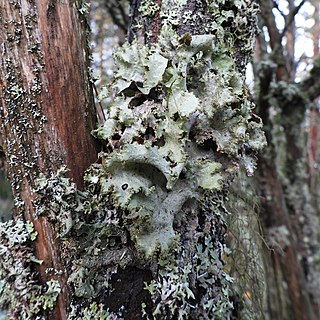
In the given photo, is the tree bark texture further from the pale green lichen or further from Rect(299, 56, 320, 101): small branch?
the pale green lichen

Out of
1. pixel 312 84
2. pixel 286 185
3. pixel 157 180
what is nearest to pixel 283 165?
pixel 286 185

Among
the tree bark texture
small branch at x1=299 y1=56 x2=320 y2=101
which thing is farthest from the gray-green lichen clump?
small branch at x1=299 y1=56 x2=320 y2=101

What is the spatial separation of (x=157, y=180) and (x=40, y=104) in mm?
257

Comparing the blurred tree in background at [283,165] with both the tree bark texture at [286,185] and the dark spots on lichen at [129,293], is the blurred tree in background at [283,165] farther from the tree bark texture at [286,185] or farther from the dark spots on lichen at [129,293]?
the dark spots on lichen at [129,293]

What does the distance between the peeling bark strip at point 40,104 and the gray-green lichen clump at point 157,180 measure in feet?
0.11

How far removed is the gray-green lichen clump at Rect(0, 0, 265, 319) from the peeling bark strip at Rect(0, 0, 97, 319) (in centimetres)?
3

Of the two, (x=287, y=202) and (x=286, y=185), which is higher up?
(x=286, y=185)

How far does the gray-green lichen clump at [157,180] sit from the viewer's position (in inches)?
28.2

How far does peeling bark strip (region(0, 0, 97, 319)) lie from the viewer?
0.77 metres

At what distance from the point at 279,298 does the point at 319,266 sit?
0.46 m

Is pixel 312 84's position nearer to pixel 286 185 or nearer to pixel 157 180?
pixel 286 185

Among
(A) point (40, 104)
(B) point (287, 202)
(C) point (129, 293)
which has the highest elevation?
(A) point (40, 104)

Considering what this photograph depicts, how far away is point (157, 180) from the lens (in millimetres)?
740

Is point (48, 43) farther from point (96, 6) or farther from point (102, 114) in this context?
point (96, 6)
